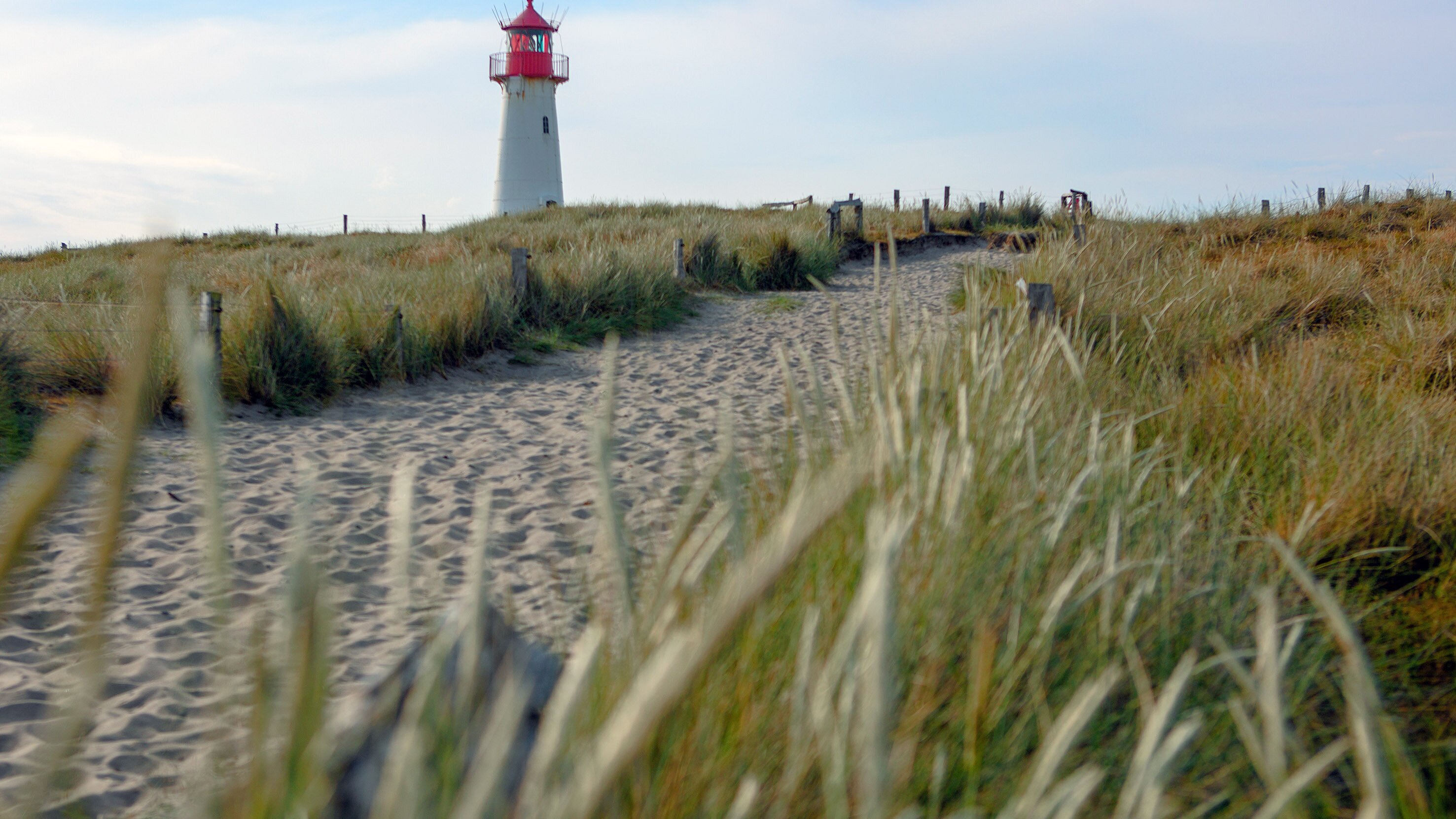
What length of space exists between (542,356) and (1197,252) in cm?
710

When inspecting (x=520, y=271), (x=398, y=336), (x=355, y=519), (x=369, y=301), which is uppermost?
(x=520, y=271)

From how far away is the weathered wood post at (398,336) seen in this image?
6.86m

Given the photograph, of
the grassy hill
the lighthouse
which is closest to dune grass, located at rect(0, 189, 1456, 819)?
the grassy hill

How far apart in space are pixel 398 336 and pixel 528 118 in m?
20.9

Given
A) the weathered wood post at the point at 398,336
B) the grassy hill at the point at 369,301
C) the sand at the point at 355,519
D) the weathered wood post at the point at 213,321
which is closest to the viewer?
the sand at the point at 355,519

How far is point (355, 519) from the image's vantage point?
13.6ft

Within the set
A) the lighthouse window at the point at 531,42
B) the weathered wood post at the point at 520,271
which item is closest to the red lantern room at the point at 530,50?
the lighthouse window at the point at 531,42

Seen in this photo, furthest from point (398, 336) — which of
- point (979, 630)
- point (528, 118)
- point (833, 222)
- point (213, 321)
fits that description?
point (528, 118)

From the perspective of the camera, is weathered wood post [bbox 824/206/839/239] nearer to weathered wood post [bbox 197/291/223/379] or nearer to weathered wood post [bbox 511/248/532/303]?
weathered wood post [bbox 511/248/532/303]

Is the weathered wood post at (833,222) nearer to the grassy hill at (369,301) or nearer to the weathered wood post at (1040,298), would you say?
the grassy hill at (369,301)

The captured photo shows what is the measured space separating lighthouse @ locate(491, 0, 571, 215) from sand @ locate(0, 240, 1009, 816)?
19.5m

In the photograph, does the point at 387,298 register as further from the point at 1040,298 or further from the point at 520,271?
the point at 1040,298

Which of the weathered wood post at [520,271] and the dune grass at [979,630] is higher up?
the weathered wood post at [520,271]

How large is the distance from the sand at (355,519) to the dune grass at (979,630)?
0.19 meters
